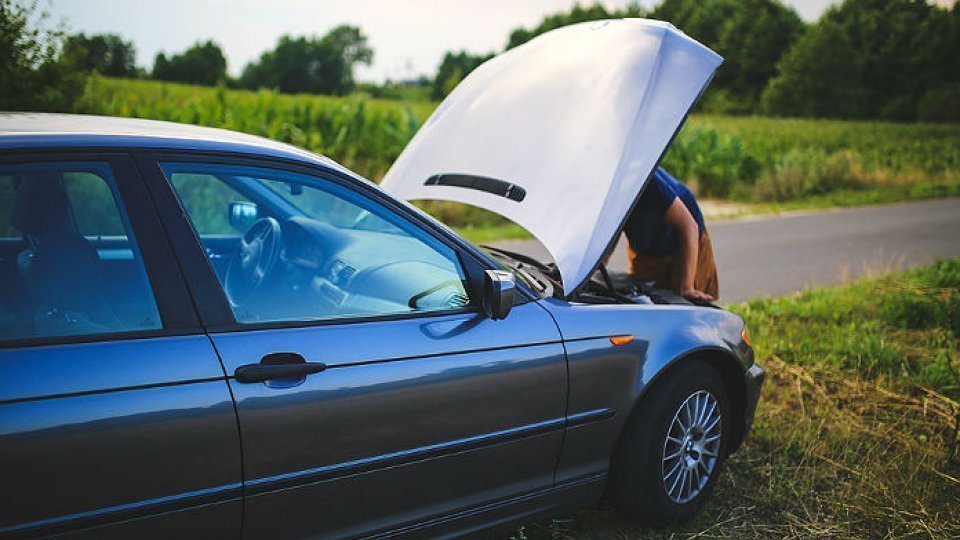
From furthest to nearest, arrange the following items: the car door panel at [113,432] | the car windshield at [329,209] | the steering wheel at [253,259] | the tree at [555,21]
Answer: the tree at [555,21] → the car windshield at [329,209] → the steering wheel at [253,259] → the car door panel at [113,432]

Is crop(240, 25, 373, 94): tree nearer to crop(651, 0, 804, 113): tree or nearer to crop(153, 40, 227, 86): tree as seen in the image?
crop(153, 40, 227, 86): tree

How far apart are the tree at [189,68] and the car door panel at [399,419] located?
135ft

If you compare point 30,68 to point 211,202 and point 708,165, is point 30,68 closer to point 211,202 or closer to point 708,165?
point 211,202

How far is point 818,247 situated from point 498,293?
8.96 m

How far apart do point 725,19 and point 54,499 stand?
102m

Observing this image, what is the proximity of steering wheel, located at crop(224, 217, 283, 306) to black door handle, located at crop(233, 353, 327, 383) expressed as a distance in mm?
238

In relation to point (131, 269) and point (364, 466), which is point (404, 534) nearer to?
point (364, 466)

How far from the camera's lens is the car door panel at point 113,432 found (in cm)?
184

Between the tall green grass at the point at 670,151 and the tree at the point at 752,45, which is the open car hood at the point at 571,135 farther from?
the tree at the point at 752,45

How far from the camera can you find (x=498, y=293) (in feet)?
8.38

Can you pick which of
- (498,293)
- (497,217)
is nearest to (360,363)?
(498,293)

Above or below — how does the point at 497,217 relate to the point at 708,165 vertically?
below

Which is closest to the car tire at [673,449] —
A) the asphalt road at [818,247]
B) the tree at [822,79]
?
the asphalt road at [818,247]

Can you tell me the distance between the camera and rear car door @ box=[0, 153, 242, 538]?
1.86 metres
